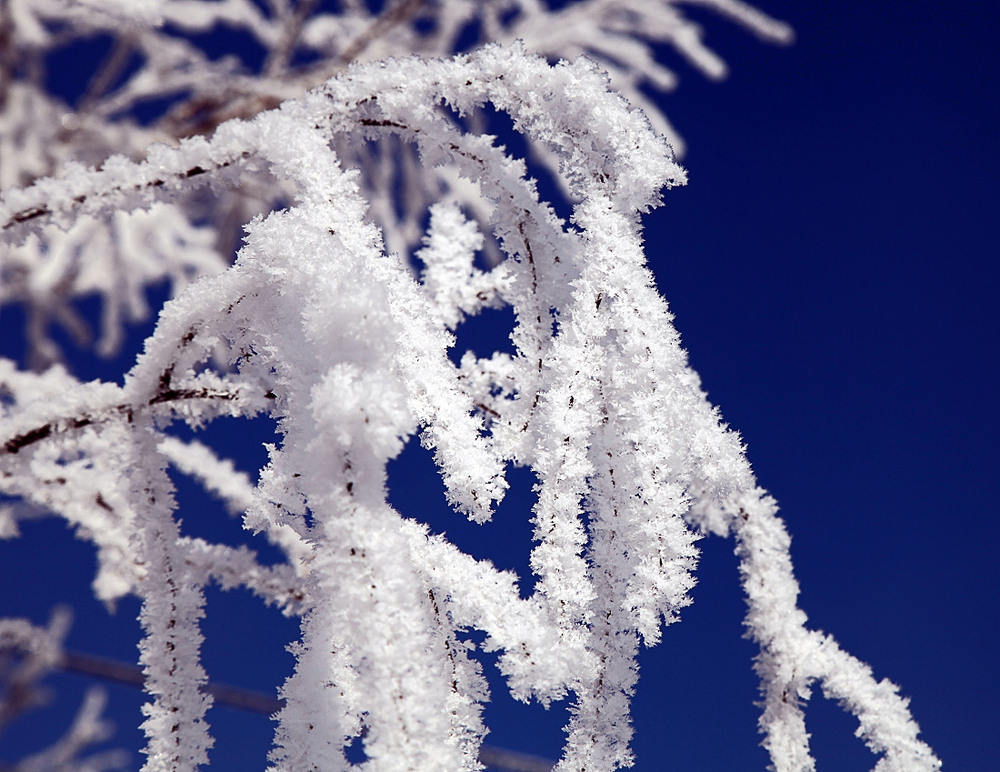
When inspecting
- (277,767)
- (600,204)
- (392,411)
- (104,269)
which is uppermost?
(104,269)

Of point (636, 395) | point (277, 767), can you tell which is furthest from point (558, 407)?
point (277, 767)

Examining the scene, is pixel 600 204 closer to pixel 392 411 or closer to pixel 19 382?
pixel 392 411

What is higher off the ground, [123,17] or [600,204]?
[123,17]

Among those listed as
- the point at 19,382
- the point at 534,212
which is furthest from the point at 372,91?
the point at 19,382

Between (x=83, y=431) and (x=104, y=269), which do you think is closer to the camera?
(x=83, y=431)

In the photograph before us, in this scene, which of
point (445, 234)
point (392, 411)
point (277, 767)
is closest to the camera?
point (392, 411)

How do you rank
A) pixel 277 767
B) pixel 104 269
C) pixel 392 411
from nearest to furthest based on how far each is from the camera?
pixel 392 411 → pixel 277 767 → pixel 104 269

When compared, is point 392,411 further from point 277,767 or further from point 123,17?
point 123,17
